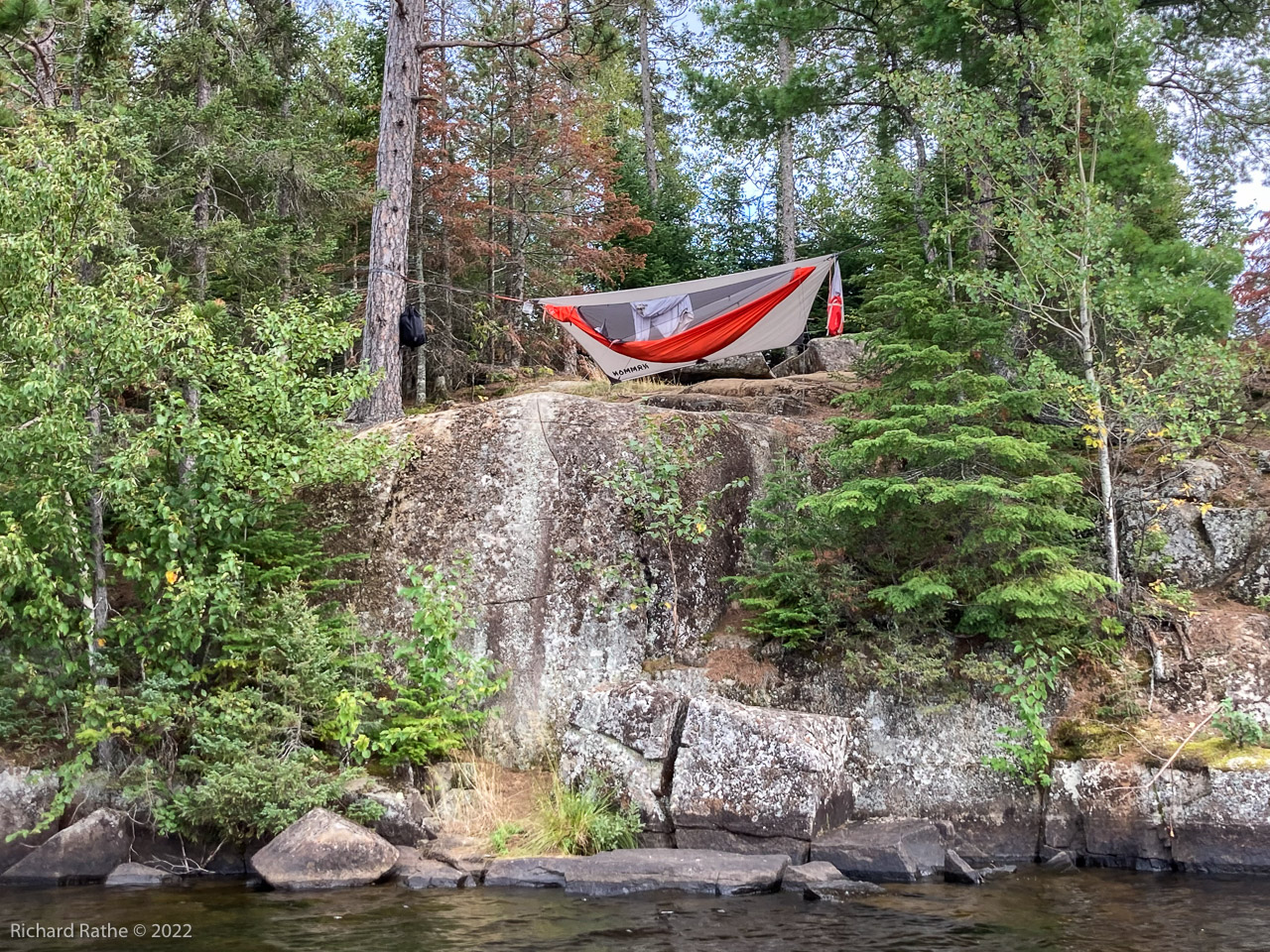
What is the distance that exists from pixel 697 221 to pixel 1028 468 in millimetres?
13424

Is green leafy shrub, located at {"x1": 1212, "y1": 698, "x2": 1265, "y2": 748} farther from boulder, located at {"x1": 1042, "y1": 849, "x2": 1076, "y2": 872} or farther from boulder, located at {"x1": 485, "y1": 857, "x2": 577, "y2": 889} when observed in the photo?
boulder, located at {"x1": 485, "y1": 857, "x2": 577, "y2": 889}

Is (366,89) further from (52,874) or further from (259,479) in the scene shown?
(52,874)

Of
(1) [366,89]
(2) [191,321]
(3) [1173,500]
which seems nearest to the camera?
(2) [191,321]

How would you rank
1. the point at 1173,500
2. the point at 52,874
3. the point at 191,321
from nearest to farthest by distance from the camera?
the point at 52,874 → the point at 191,321 → the point at 1173,500

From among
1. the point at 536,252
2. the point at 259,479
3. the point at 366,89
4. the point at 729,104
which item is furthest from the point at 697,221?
the point at 259,479

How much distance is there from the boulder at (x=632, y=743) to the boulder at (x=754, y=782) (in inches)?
4.2

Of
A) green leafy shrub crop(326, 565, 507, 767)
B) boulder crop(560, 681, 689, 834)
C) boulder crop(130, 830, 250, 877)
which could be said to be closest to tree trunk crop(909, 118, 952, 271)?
boulder crop(560, 681, 689, 834)

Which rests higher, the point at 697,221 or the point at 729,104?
the point at 697,221

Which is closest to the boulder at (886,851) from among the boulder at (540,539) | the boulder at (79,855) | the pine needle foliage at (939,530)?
the pine needle foliage at (939,530)

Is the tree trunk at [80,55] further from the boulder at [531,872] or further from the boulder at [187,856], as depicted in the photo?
the boulder at [531,872]

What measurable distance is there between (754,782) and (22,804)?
4.29 m

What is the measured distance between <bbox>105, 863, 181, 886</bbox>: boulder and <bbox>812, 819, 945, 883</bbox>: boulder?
362 centimetres

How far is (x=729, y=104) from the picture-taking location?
31.3ft

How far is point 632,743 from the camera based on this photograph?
6137 millimetres
